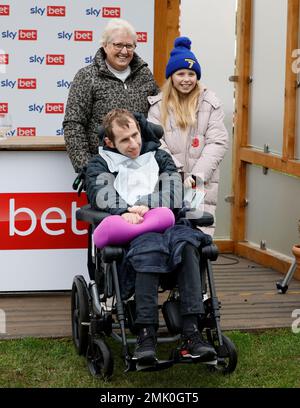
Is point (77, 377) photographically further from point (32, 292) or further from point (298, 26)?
point (298, 26)

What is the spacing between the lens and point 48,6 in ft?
32.1

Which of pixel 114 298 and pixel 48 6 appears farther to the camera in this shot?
pixel 48 6

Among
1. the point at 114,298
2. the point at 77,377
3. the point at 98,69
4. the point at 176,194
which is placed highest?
the point at 98,69

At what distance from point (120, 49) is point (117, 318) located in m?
1.98

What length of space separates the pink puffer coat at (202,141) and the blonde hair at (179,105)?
0.05m

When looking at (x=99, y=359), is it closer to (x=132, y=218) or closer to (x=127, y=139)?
(x=132, y=218)

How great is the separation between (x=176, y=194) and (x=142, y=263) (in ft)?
2.12

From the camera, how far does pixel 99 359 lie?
6.16 m

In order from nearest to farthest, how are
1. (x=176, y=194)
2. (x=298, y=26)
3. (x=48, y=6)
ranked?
(x=176, y=194), (x=298, y=26), (x=48, y=6)

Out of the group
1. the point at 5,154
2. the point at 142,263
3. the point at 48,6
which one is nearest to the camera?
the point at 142,263

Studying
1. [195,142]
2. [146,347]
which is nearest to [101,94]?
[195,142]

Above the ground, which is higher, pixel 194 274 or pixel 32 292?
pixel 194 274

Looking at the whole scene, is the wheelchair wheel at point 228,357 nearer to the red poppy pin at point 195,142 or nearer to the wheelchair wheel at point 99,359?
the wheelchair wheel at point 99,359

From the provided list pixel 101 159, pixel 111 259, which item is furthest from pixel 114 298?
pixel 101 159
